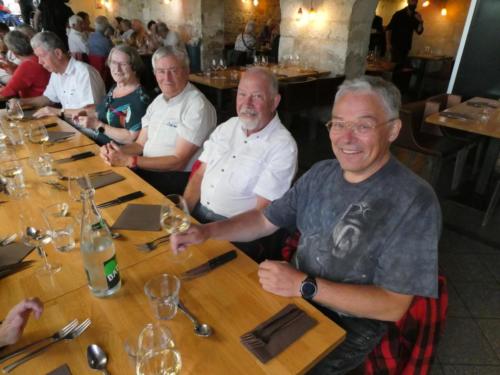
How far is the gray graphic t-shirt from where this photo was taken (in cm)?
113

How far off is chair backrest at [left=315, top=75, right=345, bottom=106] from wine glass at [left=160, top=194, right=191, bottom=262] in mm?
4235

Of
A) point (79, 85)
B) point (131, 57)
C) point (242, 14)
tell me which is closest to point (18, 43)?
point (79, 85)

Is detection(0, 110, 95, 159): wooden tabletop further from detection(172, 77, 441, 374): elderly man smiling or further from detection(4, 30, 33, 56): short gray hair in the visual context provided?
detection(172, 77, 441, 374): elderly man smiling

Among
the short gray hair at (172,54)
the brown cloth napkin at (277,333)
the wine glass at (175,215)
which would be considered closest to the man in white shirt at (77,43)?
the short gray hair at (172,54)

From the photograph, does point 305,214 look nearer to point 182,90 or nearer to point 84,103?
point 182,90

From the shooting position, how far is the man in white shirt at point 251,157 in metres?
1.80

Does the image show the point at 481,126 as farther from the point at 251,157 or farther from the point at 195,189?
the point at 195,189

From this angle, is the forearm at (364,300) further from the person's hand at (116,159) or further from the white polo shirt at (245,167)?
the person's hand at (116,159)

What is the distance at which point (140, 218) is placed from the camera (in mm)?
1516

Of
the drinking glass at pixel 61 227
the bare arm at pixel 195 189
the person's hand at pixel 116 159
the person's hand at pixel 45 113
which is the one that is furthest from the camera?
the person's hand at pixel 45 113

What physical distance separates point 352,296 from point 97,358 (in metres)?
0.78

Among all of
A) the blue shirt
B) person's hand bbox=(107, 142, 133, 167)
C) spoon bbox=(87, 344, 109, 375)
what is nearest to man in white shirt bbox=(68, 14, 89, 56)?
the blue shirt

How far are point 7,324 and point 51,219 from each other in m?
0.59

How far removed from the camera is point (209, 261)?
49.2 inches
